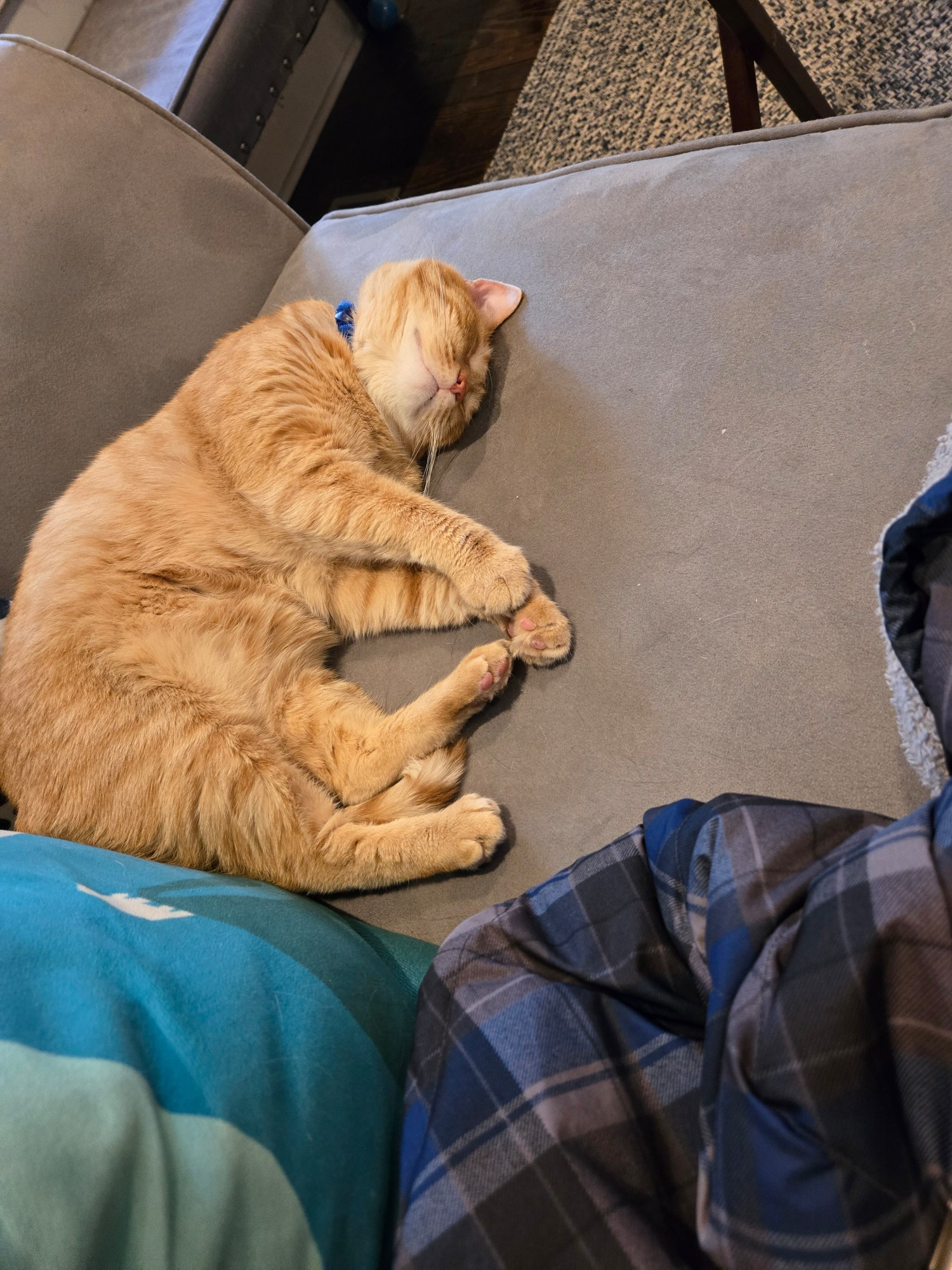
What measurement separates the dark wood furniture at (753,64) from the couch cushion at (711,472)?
1.33ft

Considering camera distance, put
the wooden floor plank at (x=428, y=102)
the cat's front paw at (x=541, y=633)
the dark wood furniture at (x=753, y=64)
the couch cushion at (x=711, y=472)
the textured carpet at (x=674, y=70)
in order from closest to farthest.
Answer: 1. the couch cushion at (x=711, y=472)
2. the cat's front paw at (x=541, y=633)
3. the dark wood furniture at (x=753, y=64)
4. the textured carpet at (x=674, y=70)
5. the wooden floor plank at (x=428, y=102)

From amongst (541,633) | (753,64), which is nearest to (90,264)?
(541,633)

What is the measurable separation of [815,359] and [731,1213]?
970 millimetres

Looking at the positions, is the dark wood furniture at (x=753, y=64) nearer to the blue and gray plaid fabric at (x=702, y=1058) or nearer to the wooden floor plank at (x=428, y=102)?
the wooden floor plank at (x=428, y=102)

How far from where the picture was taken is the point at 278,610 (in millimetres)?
1318

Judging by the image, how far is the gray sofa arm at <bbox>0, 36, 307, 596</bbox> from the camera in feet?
4.40

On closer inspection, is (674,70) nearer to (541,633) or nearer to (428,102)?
(428,102)

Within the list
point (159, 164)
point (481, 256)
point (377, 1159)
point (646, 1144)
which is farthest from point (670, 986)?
→ point (159, 164)

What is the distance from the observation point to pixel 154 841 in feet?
3.50

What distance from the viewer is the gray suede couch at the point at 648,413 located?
0.92 m

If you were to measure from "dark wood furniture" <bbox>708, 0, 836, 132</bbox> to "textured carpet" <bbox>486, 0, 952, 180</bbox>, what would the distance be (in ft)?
0.86

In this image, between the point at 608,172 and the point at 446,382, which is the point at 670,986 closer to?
the point at 446,382

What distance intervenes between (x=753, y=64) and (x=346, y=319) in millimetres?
1008

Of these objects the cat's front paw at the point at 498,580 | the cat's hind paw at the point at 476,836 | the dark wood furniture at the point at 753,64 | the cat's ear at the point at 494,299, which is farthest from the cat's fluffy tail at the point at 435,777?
the dark wood furniture at the point at 753,64
